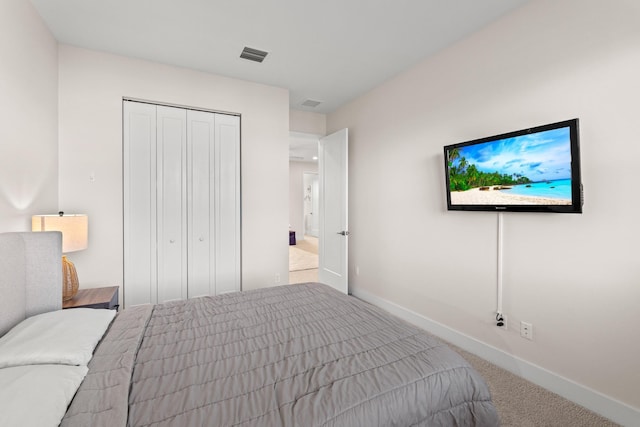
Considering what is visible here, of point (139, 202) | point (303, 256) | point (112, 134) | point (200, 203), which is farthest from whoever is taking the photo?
point (303, 256)

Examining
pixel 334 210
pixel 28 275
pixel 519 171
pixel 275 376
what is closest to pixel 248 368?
pixel 275 376

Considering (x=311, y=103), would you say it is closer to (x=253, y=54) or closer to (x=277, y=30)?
(x=253, y=54)

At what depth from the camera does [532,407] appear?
183 cm

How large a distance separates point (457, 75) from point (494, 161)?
981mm

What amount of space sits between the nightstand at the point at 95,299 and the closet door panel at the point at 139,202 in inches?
21.9

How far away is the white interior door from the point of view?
391cm

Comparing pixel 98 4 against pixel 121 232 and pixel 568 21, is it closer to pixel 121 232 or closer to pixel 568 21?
pixel 121 232

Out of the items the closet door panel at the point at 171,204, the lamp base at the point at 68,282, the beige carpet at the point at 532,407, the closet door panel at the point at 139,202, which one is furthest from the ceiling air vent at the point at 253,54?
the beige carpet at the point at 532,407

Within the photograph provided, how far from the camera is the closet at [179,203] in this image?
290cm

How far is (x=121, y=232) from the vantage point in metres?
2.84

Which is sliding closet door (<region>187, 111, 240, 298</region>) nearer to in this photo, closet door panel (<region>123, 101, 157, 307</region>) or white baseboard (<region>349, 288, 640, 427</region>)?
closet door panel (<region>123, 101, 157, 307</region>)

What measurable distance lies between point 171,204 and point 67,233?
103 cm

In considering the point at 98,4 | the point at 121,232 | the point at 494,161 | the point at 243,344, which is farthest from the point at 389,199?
the point at 98,4

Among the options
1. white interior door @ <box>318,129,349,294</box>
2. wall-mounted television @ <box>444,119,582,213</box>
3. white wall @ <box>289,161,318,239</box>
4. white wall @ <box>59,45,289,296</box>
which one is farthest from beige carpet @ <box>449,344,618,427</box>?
white wall @ <box>289,161,318,239</box>
